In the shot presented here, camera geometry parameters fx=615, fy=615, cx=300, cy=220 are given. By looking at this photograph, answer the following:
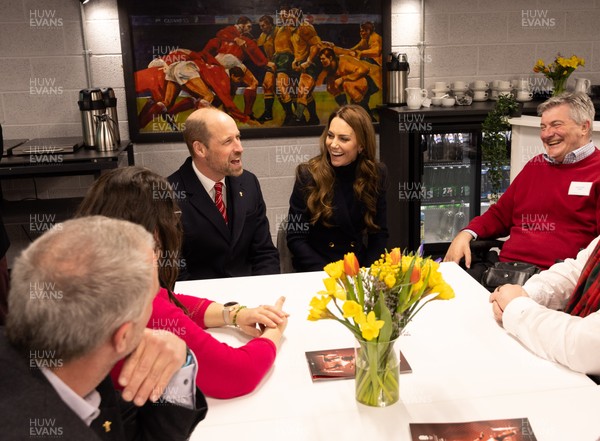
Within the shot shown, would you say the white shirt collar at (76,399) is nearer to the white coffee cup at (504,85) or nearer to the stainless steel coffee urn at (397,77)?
the stainless steel coffee urn at (397,77)

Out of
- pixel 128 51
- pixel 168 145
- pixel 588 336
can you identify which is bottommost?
pixel 588 336

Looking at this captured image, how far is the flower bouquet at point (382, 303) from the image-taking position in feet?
4.84

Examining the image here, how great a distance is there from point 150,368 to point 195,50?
329 cm

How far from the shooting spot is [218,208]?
2.98 m

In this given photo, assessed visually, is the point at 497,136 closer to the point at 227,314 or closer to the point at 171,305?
the point at 227,314

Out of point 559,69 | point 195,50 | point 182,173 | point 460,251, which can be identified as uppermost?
point 195,50

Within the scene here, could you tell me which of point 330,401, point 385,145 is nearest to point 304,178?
point 385,145

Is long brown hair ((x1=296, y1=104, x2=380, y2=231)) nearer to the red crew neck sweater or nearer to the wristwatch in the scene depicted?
the red crew neck sweater

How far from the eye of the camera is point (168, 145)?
14.3 feet

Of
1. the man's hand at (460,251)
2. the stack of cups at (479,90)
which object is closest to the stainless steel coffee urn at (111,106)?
the man's hand at (460,251)

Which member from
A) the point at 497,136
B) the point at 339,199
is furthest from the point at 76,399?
the point at 497,136

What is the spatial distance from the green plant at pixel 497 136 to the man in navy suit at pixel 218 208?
1.71 metres

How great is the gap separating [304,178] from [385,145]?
134 centimetres

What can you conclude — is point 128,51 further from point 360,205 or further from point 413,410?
point 413,410
